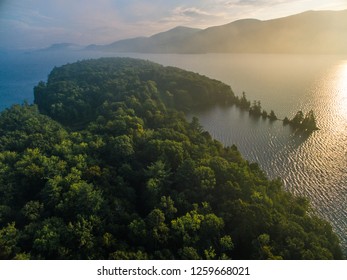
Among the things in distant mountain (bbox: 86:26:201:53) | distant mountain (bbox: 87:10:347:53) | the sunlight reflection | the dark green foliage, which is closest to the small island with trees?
the dark green foliage

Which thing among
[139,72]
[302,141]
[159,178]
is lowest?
[302,141]

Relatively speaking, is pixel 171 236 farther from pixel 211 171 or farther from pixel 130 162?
pixel 130 162

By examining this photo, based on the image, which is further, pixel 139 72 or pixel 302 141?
pixel 139 72

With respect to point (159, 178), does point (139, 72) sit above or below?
above

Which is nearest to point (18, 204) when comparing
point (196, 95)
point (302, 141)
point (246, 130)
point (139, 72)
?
point (246, 130)

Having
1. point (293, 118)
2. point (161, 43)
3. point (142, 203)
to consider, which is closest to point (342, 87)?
point (293, 118)

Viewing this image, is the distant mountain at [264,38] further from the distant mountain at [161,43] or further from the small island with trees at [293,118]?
the small island with trees at [293,118]

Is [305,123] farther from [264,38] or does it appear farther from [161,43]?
[161,43]

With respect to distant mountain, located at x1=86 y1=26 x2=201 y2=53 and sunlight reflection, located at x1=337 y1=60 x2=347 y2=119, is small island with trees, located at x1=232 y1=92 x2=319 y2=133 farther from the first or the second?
distant mountain, located at x1=86 y1=26 x2=201 y2=53
